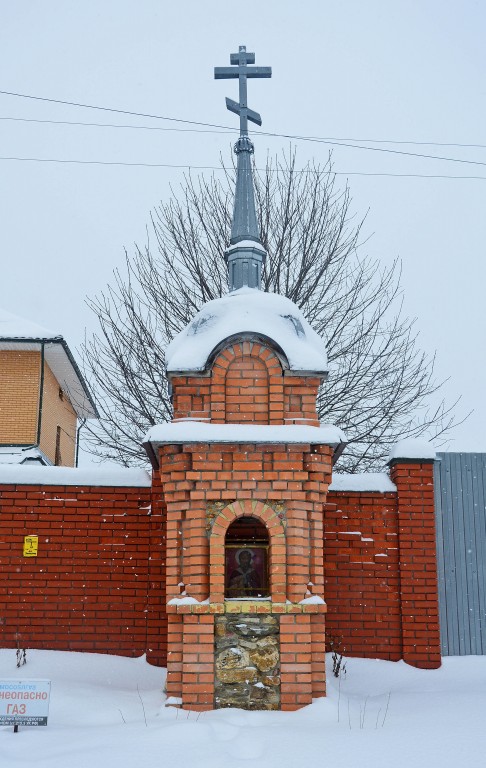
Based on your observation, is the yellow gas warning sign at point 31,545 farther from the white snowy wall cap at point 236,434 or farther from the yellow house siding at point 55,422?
the yellow house siding at point 55,422

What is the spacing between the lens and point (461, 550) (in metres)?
8.24

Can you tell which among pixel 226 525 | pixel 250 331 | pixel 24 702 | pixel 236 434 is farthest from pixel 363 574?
pixel 24 702

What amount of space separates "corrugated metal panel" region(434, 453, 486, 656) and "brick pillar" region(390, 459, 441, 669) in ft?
0.73

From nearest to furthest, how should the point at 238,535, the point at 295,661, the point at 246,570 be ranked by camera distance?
the point at 295,661
the point at 246,570
the point at 238,535

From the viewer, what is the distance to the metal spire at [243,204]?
7883 millimetres

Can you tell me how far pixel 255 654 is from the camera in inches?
256

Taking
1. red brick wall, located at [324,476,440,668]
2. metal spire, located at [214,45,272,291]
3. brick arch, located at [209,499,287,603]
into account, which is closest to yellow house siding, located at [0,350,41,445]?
metal spire, located at [214,45,272,291]

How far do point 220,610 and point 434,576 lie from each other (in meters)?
2.51

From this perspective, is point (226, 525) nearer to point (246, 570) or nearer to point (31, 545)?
point (246, 570)

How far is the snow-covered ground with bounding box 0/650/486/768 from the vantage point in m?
5.11

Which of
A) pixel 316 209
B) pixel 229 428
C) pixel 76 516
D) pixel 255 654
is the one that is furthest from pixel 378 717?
pixel 316 209

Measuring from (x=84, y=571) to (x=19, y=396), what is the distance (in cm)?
1044

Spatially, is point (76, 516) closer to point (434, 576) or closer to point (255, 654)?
point (255, 654)

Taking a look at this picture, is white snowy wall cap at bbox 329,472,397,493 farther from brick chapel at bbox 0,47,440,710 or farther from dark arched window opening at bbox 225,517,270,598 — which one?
dark arched window opening at bbox 225,517,270,598
